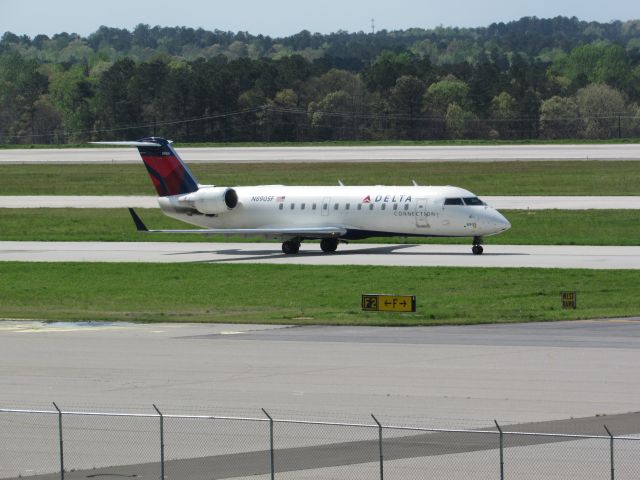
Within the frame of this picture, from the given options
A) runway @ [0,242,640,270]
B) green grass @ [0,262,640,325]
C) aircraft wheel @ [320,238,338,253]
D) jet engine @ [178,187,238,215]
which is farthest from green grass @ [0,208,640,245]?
green grass @ [0,262,640,325]

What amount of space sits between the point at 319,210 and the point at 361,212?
2457 millimetres

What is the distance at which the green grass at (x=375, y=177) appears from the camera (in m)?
98.4

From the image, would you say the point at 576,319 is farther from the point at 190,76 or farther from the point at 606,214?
the point at 190,76

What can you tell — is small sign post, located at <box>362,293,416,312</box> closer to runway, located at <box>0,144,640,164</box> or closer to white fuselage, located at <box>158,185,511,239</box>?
white fuselage, located at <box>158,185,511,239</box>

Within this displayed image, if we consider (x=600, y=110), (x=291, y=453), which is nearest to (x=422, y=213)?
(x=291, y=453)

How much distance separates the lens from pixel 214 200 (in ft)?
219

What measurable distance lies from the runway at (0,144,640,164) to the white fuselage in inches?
2088

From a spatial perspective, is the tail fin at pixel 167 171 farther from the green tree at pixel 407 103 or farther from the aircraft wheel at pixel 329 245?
the green tree at pixel 407 103

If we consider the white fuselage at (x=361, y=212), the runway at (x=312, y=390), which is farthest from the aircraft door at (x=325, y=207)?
the runway at (x=312, y=390)

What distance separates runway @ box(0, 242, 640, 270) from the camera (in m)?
58.0

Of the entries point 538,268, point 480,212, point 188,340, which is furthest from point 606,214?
point 188,340

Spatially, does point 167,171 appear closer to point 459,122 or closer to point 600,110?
point 459,122

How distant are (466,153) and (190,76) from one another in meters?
74.9

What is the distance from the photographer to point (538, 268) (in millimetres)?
54875
